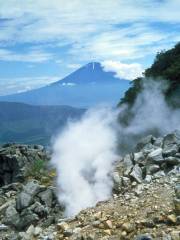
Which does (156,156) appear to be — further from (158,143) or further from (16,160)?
(16,160)

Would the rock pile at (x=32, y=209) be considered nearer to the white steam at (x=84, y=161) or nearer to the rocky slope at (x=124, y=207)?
the rocky slope at (x=124, y=207)

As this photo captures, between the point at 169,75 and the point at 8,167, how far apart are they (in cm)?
1715

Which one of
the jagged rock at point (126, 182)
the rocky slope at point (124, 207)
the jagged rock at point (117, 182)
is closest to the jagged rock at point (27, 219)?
the rocky slope at point (124, 207)

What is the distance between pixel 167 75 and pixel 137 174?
22488 millimetres

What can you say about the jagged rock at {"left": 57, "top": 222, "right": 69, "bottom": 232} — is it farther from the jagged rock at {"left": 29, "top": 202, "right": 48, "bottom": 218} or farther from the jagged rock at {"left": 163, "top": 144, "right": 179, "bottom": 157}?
the jagged rock at {"left": 163, "top": 144, "right": 179, "bottom": 157}

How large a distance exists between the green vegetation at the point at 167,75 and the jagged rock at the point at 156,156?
14.7 metres

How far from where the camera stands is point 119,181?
78.6 feet

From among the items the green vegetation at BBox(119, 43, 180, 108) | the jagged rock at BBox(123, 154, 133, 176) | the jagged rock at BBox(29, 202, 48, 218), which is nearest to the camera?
the jagged rock at BBox(29, 202, 48, 218)

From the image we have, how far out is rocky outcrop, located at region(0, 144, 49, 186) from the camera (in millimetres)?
34125

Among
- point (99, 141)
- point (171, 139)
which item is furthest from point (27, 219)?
point (99, 141)

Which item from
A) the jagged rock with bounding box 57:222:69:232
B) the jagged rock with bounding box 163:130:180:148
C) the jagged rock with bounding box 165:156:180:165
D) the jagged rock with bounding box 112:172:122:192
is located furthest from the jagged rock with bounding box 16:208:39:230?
the jagged rock with bounding box 163:130:180:148

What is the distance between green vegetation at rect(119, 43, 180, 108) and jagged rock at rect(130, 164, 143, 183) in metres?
15.8

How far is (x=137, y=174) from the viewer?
23.8 m

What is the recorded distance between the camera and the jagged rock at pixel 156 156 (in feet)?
79.5
